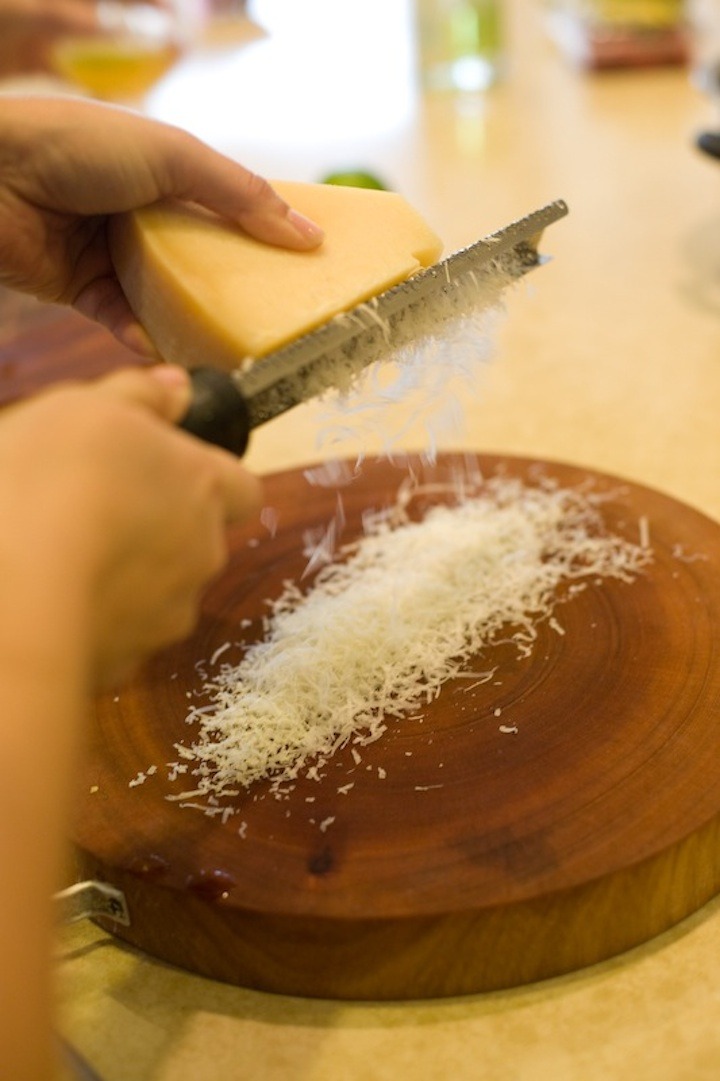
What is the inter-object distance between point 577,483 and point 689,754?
0.46 metres

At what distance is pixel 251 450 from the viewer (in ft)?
5.39

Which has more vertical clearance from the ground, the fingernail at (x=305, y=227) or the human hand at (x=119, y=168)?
the human hand at (x=119, y=168)

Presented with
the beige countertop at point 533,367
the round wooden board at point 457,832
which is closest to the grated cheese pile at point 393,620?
the round wooden board at point 457,832

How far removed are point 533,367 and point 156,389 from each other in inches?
45.0

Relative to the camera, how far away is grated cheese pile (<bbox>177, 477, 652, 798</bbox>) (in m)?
0.94

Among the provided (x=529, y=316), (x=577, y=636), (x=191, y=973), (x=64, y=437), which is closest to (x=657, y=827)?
(x=577, y=636)

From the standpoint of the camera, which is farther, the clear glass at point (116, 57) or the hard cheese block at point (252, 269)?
the clear glass at point (116, 57)

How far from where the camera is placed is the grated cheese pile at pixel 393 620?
94 cm

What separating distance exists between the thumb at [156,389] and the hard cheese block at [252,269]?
0.18 metres

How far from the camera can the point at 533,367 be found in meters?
1.77

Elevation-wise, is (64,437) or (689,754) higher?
(64,437)

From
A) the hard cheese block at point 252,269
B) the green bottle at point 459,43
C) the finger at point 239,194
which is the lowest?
the green bottle at point 459,43

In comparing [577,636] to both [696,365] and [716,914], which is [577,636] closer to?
[716,914]

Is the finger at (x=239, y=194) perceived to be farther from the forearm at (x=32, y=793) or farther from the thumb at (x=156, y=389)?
the forearm at (x=32, y=793)
